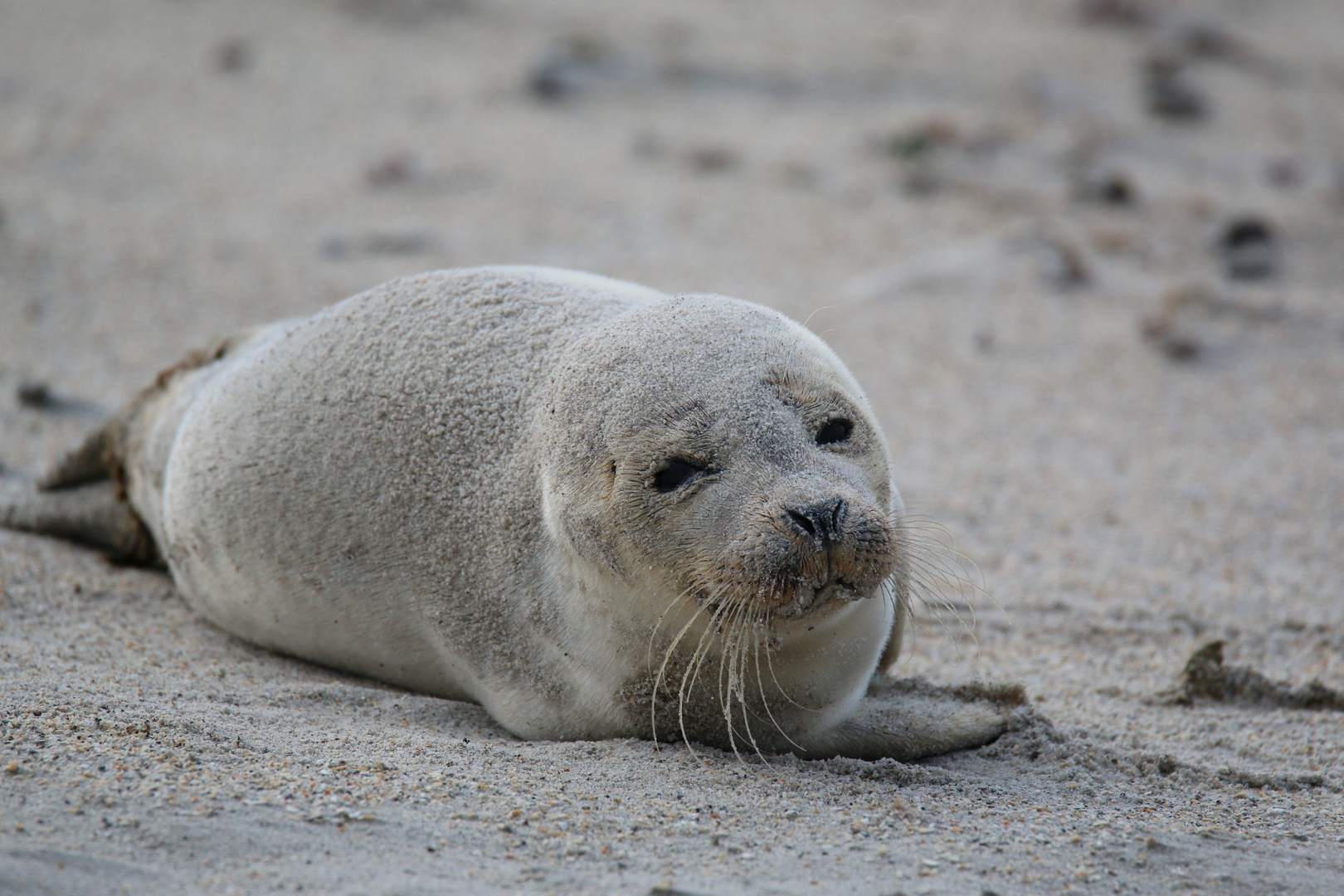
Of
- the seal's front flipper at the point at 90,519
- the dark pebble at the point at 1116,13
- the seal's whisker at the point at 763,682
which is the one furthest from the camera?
the dark pebble at the point at 1116,13

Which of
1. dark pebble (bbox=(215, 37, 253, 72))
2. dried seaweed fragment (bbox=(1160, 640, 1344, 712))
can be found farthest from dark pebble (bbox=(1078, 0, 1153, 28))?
dried seaweed fragment (bbox=(1160, 640, 1344, 712))

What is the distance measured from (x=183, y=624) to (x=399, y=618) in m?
0.94

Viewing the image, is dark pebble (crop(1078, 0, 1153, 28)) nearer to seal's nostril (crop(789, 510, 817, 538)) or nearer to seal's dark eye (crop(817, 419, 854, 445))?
seal's dark eye (crop(817, 419, 854, 445))

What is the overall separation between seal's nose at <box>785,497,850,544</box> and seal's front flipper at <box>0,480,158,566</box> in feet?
9.38

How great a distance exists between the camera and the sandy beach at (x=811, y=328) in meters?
2.72

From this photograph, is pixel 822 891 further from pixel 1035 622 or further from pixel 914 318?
pixel 914 318

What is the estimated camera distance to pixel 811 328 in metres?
7.68

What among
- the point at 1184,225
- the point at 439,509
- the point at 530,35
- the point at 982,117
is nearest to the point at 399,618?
the point at 439,509

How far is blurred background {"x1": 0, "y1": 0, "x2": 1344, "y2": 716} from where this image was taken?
546 centimetres

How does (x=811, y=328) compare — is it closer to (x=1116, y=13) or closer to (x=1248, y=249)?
(x=1248, y=249)

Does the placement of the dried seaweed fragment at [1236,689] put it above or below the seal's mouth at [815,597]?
below

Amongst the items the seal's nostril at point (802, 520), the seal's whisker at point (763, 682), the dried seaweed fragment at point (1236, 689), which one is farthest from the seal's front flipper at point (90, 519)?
the dried seaweed fragment at point (1236, 689)

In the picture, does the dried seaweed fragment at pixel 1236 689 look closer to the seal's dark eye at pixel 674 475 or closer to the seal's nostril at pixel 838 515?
the seal's nostril at pixel 838 515

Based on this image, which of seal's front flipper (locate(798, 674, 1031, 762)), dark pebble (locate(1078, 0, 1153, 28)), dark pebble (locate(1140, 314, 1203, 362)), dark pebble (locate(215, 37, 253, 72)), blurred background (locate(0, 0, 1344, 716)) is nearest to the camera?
seal's front flipper (locate(798, 674, 1031, 762))
